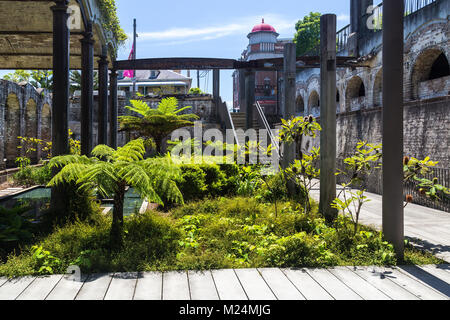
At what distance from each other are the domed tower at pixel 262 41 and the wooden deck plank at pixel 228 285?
1699 inches

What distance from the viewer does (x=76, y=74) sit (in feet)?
125

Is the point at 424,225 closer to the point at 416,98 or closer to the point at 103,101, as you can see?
the point at 416,98

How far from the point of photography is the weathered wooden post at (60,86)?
6035 millimetres

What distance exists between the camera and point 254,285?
11.5ft

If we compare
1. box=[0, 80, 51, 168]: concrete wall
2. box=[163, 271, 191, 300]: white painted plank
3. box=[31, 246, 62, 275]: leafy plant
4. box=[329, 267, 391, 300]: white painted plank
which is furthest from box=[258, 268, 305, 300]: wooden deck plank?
box=[0, 80, 51, 168]: concrete wall

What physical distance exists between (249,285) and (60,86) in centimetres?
467

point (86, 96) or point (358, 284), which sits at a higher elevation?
point (86, 96)

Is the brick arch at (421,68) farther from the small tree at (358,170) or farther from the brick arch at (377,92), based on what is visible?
the small tree at (358,170)

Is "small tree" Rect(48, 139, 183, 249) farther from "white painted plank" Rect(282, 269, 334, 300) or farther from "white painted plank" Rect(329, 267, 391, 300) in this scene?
"white painted plank" Rect(329, 267, 391, 300)

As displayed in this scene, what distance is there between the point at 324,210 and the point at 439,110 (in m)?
5.84

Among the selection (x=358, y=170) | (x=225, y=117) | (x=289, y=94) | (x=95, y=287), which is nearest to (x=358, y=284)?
(x=358, y=170)

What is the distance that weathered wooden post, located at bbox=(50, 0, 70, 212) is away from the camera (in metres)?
6.04

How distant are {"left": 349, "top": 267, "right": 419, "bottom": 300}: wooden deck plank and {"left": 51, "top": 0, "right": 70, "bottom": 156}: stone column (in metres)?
4.86
